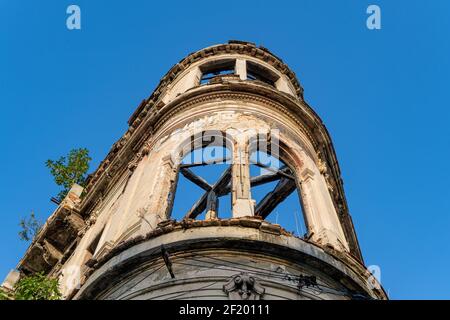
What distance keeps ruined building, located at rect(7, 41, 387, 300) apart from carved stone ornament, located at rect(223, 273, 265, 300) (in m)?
0.02

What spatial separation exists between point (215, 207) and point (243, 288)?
9.27m

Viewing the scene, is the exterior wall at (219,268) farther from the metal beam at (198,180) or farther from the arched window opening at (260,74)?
the arched window opening at (260,74)

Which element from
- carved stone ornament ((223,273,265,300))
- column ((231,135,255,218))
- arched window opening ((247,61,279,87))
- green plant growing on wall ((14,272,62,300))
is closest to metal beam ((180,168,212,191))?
arched window opening ((247,61,279,87))

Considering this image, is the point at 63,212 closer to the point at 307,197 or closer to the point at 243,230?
the point at 307,197

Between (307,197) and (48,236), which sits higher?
(48,236)

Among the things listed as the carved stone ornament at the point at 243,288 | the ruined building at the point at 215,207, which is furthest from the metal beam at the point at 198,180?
the carved stone ornament at the point at 243,288

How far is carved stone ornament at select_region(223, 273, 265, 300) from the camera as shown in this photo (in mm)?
8180

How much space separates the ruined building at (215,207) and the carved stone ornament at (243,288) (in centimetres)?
2

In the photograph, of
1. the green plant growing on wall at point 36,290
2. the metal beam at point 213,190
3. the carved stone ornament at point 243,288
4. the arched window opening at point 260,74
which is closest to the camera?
the carved stone ornament at point 243,288

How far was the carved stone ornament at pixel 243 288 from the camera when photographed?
8.18 m

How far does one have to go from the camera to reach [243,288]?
8.30m
